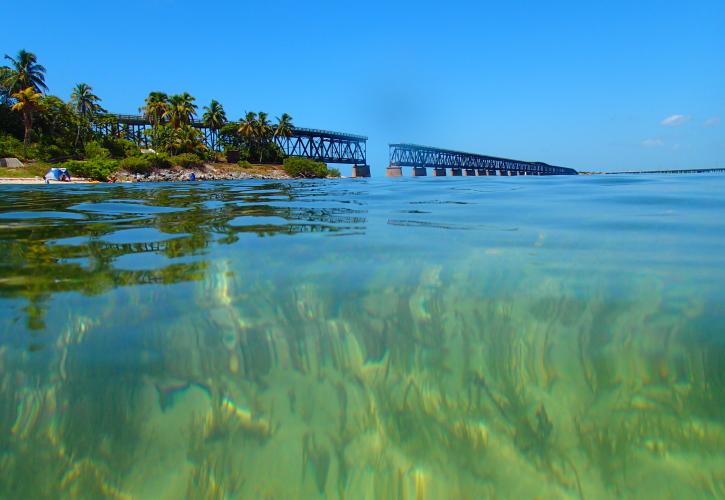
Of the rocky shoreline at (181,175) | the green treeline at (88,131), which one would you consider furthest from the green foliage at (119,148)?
the rocky shoreline at (181,175)

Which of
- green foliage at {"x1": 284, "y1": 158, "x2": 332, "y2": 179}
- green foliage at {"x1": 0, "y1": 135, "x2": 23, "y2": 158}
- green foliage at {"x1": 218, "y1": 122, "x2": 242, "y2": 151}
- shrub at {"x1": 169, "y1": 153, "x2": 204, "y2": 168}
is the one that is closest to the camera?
green foliage at {"x1": 0, "y1": 135, "x2": 23, "y2": 158}

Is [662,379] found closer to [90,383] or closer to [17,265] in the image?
[90,383]

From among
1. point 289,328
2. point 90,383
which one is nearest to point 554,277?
point 289,328

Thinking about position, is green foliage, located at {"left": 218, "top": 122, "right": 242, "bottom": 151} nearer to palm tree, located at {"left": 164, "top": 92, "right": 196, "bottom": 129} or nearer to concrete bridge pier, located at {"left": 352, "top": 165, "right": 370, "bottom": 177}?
palm tree, located at {"left": 164, "top": 92, "right": 196, "bottom": 129}

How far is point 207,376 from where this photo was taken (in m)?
1.66

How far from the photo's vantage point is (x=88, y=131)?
1908 inches

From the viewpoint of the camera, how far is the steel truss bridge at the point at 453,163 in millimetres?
101688

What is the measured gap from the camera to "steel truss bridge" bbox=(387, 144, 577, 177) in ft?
334

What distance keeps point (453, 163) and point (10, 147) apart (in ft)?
327

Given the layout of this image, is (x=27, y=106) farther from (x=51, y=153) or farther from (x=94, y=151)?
(x=94, y=151)

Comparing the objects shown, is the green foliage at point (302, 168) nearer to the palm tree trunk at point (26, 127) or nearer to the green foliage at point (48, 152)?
the green foliage at point (48, 152)

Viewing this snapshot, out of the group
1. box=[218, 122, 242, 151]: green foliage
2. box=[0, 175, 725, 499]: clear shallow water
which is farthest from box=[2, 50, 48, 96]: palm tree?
box=[0, 175, 725, 499]: clear shallow water

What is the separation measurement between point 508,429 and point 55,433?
1640 mm

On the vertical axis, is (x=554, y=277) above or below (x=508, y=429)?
above
